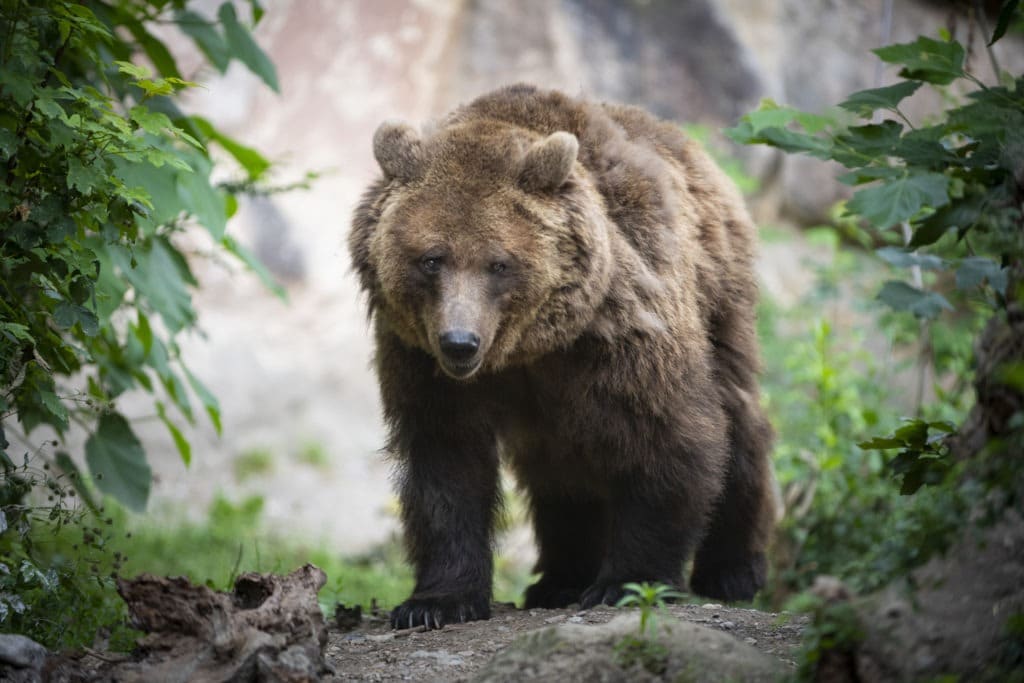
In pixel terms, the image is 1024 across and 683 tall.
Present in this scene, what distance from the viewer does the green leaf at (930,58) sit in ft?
12.3

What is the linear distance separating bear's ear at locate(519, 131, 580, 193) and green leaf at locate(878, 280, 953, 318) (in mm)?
1346

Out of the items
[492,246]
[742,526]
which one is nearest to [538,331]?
[492,246]

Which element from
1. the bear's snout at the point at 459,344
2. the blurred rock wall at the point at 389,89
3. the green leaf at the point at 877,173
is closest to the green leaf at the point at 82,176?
the bear's snout at the point at 459,344

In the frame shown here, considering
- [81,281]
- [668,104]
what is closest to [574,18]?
[668,104]

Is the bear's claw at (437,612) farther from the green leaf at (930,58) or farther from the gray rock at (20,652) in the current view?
→ the green leaf at (930,58)

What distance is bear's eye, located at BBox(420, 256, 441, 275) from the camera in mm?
4414

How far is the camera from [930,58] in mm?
3770

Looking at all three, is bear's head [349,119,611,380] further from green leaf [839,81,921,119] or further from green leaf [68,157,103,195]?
green leaf [68,157,103,195]

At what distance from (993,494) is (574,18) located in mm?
9861

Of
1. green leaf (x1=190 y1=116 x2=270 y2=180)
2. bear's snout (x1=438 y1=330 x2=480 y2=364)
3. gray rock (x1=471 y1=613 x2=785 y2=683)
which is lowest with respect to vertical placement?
gray rock (x1=471 y1=613 x2=785 y2=683)

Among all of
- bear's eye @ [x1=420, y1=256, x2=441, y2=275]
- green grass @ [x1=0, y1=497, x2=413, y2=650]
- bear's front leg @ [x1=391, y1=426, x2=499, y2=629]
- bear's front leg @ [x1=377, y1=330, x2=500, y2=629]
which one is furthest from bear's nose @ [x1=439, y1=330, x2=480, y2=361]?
green grass @ [x1=0, y1=497, x2=413, y2=650]

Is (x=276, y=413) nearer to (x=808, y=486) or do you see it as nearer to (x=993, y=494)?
(x=808, y=486)

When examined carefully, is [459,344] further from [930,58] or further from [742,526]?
[742,526]

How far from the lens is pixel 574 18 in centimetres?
1174
